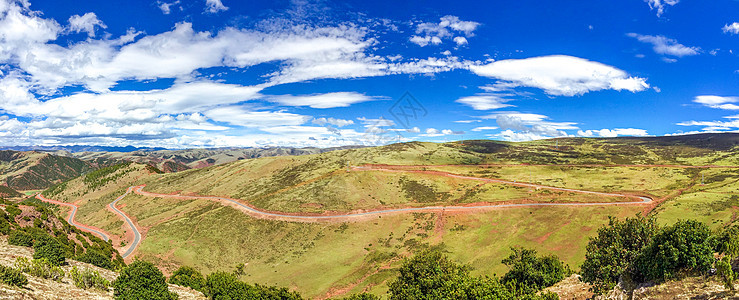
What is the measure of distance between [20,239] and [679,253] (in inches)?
2936

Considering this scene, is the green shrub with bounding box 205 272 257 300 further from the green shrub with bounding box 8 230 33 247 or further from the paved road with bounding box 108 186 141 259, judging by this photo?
the paved road with bounding box 108 186 141 259

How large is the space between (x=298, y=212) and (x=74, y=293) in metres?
72.6

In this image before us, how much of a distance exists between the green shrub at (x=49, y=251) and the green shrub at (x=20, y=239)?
796 centimetres

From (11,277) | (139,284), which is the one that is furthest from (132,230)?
(11,277)

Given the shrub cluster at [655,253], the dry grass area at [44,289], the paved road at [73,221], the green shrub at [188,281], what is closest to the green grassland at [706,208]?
the shrub cluster at [655,253]

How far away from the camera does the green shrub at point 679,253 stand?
76.8 ft

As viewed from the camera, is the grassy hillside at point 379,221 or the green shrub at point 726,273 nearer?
the green shrub at point 726,273

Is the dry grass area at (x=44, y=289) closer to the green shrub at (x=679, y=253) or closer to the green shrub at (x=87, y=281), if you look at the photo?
the green shrub at (x=87, y=281)

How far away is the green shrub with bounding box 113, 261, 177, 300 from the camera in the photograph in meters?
30.9

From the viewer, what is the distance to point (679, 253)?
932 inches

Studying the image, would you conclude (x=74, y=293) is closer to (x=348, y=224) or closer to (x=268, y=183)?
(x=348, y=224)

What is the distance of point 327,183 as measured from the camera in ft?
398

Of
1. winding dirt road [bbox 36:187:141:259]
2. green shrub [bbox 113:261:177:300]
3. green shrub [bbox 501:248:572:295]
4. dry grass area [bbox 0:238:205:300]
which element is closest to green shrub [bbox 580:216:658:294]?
green shrub [bbox 501:248:572:295]

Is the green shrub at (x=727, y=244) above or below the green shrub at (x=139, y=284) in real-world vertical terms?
above
